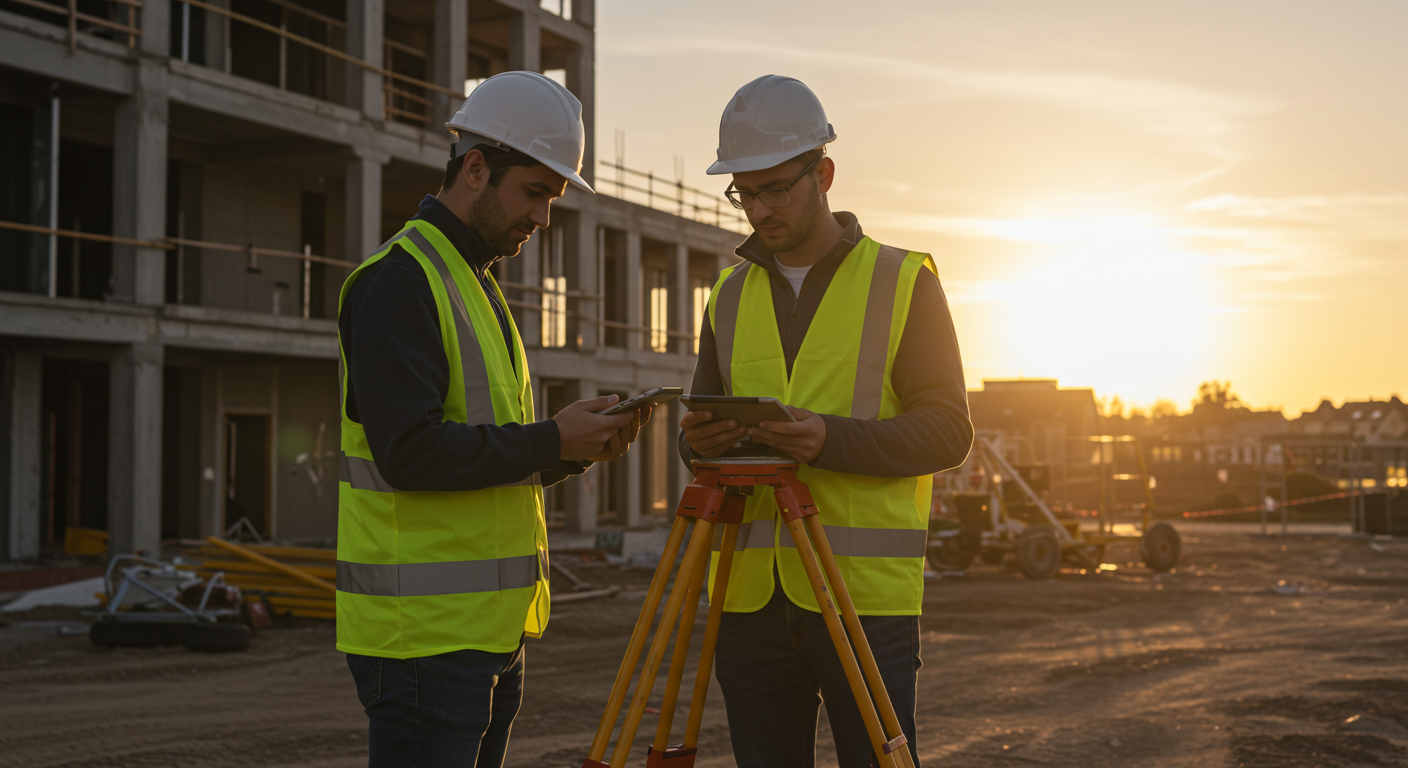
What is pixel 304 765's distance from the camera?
18.6 feet

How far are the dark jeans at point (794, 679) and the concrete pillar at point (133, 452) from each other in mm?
13030

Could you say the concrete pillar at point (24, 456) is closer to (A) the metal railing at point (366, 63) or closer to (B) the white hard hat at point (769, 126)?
(A) the metal railing at point (366, 63)

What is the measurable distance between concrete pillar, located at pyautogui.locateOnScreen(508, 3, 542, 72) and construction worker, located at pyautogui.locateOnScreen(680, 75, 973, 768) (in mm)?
19813

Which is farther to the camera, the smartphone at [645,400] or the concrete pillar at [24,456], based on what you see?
the concrete pillar at [24,456]

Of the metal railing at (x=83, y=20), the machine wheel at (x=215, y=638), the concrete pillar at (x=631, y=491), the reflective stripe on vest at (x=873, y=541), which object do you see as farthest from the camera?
the concrete pillar at (x=631, y=491)

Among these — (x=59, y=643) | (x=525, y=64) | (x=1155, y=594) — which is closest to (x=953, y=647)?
(x=1155, y=594)

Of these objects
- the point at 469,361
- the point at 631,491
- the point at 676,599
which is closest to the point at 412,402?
the point at 469,361

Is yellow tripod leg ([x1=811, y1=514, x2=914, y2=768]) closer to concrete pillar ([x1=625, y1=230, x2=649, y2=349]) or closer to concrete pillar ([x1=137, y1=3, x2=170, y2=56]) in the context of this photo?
concrete pillar ([x1=137, y1=3, x2=170, y2=56])

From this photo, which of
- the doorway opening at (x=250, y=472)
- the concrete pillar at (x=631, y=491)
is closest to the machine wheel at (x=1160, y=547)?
the concrete pillar at (x=631, y=491)

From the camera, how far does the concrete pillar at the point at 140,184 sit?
560 inches

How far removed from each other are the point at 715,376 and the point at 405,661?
115cm

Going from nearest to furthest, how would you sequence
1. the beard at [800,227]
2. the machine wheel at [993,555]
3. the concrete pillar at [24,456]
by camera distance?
the beard at [800,227] < the concrete pillar at [24,456] < the machine wheel at [993,555]

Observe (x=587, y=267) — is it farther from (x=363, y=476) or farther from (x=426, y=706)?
(x=426, y=706)

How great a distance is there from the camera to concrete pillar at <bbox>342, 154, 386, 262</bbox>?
17.5 m
